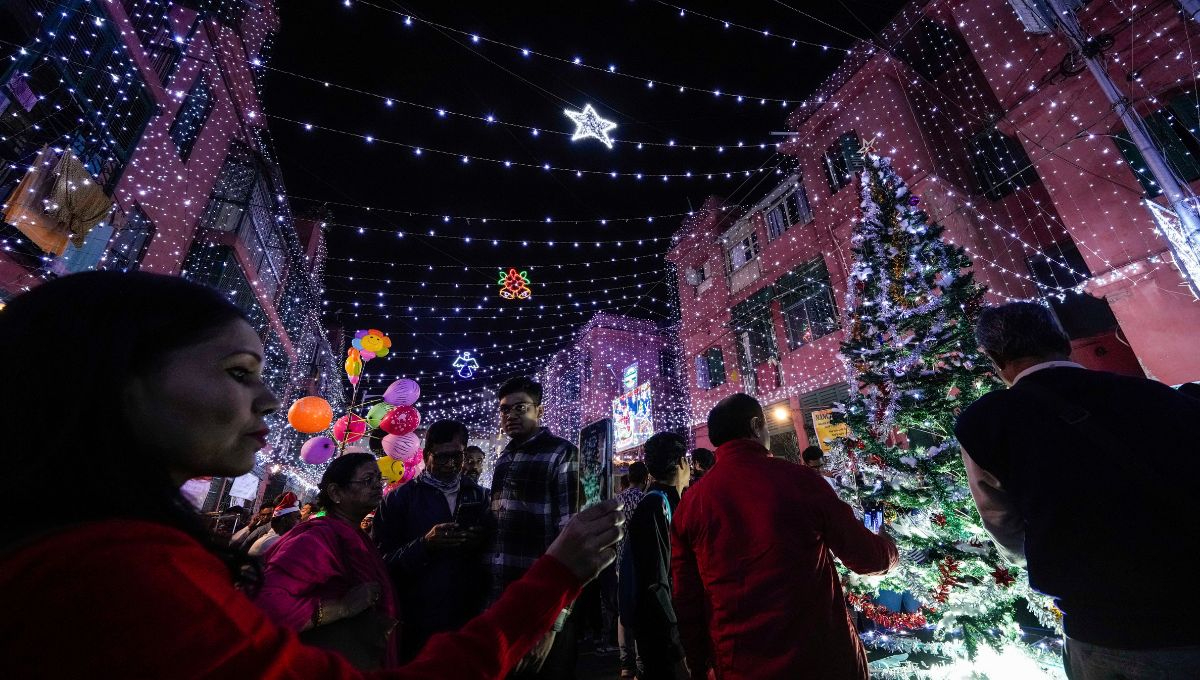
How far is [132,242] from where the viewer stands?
9.62m

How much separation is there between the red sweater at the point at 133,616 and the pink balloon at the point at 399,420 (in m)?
11.1

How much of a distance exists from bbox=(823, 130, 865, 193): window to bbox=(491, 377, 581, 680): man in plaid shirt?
12615 millimetres

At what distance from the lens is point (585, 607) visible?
302 centimetres

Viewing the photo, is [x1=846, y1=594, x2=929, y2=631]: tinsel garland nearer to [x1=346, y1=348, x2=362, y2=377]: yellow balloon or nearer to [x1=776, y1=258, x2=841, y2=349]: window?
[x1=776, y1=258, x2=841, y2=349]: window

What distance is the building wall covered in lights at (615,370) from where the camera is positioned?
79.4 feet

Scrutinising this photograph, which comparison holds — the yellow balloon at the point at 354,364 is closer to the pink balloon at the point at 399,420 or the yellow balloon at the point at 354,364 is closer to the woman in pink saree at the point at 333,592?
the pink balloon at the point at 399,420

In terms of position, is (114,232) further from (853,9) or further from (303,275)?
(853,9)

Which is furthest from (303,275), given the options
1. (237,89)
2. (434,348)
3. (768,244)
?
(768,244)

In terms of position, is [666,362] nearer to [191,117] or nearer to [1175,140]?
[1175,140]

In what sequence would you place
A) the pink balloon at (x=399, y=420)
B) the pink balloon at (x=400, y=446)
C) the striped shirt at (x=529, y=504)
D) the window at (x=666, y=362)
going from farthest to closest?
the window at (x=666, y=362) < the pink balloon at (x=400, y=446) < the pink balloon at (x=399, y=420) < the striped shirt at (x=529, y=504)

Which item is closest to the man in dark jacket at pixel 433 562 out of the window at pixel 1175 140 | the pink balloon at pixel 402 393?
the pink balloon at pixel 402 393

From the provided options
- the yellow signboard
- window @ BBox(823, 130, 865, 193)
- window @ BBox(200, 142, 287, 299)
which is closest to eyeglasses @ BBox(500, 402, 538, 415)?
the yellow signboard

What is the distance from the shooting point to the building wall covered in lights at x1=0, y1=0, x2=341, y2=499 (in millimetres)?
7094

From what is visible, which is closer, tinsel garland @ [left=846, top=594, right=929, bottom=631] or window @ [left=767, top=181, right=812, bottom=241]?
tinsel garland @ [left=846, top=594, right=929, bottom=631]
